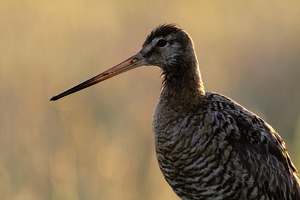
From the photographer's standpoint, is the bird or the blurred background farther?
the blurred background

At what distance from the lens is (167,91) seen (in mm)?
8172

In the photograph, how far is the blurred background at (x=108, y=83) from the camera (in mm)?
8797

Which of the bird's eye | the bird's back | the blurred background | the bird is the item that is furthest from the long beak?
the blurred background

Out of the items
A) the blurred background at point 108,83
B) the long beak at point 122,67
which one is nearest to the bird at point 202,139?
the long beak at point 122,67

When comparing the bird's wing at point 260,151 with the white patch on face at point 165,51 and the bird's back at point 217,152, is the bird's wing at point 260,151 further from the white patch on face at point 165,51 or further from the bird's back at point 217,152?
the white patch on face at point 165,51

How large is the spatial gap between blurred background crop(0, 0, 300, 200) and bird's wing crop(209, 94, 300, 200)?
0.67m

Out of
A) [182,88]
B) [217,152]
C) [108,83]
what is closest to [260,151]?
[217,152]

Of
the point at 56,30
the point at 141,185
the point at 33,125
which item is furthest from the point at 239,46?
the point at 141,185

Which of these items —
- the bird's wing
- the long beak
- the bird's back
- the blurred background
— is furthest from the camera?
the blurred background

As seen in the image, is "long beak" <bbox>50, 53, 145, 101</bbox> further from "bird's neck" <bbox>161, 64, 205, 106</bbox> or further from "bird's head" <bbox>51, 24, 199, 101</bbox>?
"bird's neck" <bbox>161, 64, 205, 106</bbox>

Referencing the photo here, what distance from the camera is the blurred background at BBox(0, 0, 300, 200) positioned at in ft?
28.9

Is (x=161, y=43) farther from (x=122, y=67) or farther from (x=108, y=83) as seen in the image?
(x=108, y=83)

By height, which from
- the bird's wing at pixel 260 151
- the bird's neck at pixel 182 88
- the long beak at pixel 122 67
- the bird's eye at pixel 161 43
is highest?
the bird's eye at pixel 161 43

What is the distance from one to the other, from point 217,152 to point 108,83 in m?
3.98
